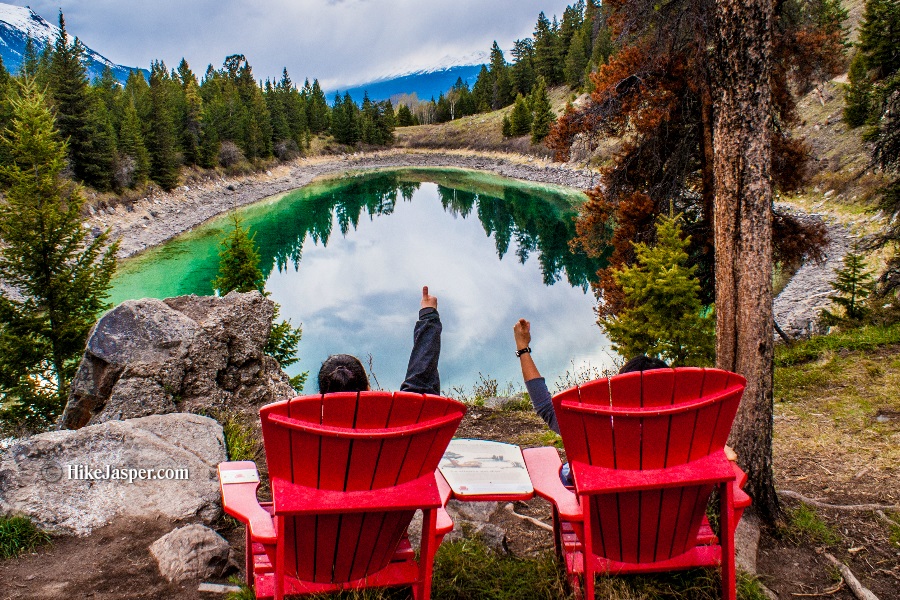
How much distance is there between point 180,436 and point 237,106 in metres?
62.7

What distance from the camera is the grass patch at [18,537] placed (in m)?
3.37

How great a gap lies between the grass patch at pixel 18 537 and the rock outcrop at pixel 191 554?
0.74 meters

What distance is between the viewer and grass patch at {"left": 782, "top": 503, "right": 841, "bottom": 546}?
343 cm

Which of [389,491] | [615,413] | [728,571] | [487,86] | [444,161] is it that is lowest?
[728,571]

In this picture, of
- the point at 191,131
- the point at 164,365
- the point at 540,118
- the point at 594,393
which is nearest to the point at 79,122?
the point at 191,131

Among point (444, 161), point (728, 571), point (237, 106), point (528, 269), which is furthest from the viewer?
point (444, 161)

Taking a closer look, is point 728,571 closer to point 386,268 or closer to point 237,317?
point 237,317

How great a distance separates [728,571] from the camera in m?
2.53

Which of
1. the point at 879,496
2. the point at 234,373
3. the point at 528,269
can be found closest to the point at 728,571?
the point at 879,496

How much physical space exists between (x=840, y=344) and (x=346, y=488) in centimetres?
873

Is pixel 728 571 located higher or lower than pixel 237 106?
lower

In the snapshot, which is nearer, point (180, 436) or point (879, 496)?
point (879, 496)

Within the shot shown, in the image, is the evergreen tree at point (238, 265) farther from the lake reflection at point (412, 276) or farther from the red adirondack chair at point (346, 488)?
the red adirondack chair at point (346, 488)

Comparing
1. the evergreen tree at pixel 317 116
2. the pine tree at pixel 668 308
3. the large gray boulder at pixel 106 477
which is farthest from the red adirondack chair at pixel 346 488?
the evergreen tree at pixel 317 116
